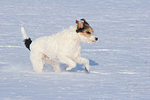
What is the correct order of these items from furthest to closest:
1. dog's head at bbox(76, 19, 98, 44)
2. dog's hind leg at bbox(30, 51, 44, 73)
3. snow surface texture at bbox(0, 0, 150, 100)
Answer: dog's hind leg at bbox(30, 51, 44, 73) → dog's head at bbox(76, 19, 98, 44) → snow surface texture at bbox(0, 0, 150, 100)

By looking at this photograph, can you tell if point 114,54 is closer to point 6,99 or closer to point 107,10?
point 6,99

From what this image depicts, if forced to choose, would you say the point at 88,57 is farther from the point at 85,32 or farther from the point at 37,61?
the point at 85,32

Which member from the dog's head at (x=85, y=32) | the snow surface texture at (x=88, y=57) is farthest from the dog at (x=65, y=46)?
the snow surface texture at (x=88, y=57)

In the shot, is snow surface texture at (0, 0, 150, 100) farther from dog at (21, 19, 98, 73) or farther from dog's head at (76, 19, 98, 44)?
dog's head at (76, 19, 98, 44)

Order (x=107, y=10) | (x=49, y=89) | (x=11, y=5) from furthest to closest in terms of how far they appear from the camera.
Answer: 1. (x=11, y=5)
2. (x=107, y=10)
3. (x=49, y=89)

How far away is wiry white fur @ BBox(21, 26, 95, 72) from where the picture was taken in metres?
7.33

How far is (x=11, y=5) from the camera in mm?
25547

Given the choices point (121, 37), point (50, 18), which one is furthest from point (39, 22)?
point (121, 37)

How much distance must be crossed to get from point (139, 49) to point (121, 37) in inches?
120

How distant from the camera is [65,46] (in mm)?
7332

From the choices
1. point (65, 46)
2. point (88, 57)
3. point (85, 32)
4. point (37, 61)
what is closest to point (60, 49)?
point (65, 46)

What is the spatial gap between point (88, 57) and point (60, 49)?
276cm

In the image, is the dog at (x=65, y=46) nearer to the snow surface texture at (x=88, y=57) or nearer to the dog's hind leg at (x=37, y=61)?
the dog's hind leg at (x=37, y=61)

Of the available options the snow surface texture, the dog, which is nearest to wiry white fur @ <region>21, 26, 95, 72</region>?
the dog
